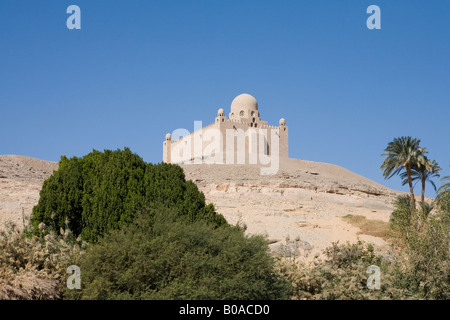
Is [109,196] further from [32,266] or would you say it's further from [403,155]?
A: [403,155]

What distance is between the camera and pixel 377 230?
70.6 feet

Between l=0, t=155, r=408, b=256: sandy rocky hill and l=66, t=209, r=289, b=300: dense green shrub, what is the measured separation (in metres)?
4.72

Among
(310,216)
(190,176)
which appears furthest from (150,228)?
(190,176)

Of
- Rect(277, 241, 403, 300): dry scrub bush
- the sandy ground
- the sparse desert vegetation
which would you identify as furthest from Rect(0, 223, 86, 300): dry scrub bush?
Rect(277, 241, 403, 300): dry scrub bush

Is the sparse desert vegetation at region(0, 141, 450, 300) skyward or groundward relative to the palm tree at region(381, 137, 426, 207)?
groundward

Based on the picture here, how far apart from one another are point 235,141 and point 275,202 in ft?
101

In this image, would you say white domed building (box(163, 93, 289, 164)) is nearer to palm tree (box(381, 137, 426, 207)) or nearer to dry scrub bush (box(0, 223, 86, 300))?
palm tree (box(381, 137, 426, 207))

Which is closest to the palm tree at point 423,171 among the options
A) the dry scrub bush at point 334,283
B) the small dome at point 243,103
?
the dry scrub bush at point 334,283

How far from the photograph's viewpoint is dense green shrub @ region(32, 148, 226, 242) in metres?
12.3

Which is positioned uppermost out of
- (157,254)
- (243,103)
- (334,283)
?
(243,103)

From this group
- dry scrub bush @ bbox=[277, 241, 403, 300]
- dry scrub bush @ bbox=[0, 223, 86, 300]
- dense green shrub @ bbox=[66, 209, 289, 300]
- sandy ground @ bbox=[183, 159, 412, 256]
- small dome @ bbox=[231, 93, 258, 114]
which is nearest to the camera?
dense green shrub @ bbox=[66, 209, 289, 300]

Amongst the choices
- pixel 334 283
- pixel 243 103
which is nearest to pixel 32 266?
pixel 334 283

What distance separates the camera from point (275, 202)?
104 feet

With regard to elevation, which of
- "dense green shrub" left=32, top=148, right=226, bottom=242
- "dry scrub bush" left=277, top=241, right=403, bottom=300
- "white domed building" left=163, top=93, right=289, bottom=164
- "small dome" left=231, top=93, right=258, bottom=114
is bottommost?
"dry scrub bush" left=277, top=241, right=403, bottom=300
